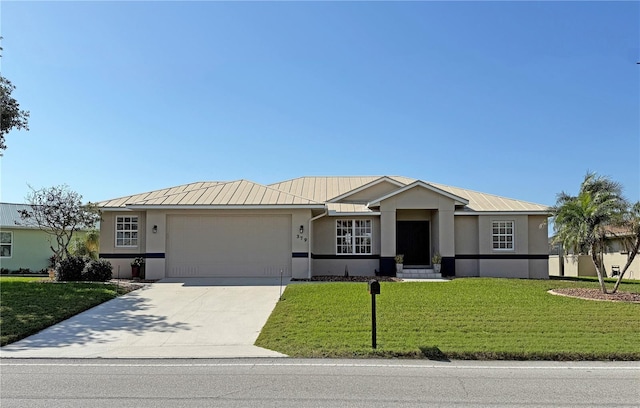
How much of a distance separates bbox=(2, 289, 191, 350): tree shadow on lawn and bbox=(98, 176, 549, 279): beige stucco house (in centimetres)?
585

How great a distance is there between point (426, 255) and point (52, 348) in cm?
1622

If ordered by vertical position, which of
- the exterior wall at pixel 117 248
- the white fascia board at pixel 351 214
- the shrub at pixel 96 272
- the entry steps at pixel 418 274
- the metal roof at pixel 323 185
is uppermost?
the metal roof at pixel 323 185

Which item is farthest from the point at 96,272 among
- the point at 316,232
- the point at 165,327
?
the point at 316,232

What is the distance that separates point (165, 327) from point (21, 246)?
20.7m

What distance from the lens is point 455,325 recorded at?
33.6 ft

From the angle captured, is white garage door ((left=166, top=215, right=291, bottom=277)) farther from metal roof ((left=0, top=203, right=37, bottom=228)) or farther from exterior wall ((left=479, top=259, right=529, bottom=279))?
metal roof ((left=0, top=203, right=37, bottom=228))

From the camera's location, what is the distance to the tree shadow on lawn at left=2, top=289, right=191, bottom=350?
31.6 feet

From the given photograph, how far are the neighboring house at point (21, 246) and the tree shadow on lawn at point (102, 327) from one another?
55.2ft

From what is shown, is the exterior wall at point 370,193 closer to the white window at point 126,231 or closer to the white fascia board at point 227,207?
the white fascia board at point 227,207

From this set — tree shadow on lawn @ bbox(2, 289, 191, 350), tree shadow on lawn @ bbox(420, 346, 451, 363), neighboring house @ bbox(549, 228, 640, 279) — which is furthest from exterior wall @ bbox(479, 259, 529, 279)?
tree shadow on lawn @ bbox(2, 289, 191, 350)

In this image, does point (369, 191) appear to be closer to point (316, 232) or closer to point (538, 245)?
point (316, 232)

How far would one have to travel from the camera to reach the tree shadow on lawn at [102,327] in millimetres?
9625

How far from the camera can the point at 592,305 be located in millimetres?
12406

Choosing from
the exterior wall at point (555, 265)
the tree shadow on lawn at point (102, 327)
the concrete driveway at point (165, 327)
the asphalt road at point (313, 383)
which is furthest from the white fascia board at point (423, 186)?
the exterior wall at point (555, 265)
